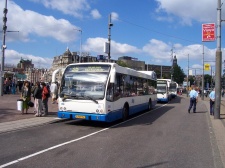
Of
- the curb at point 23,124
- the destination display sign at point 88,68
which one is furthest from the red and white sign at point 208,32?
the curb at point 23,124

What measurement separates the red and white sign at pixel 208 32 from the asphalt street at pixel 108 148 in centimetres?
804

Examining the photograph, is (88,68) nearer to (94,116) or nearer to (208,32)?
(94,116)

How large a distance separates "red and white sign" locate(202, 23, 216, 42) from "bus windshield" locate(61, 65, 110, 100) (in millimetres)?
8464

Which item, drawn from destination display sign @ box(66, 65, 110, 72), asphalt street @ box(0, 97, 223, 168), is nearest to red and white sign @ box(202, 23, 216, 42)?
asphalt street @ box(0, 97, 223, 168)

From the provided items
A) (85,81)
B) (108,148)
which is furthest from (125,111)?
(108,148)

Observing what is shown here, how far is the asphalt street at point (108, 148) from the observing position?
6.88 metres

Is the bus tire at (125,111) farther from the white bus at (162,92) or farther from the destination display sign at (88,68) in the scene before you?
the white bus at (162,92)

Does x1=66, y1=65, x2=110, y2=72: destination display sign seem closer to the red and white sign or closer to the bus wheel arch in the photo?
the bus wheel arch

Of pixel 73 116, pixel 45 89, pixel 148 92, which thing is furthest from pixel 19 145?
pixel 148 92

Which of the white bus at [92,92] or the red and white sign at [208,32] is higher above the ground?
the red and white sign at [208,32]

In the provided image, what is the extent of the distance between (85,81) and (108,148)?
4.91 meters

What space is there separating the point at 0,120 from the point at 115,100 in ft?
16.9

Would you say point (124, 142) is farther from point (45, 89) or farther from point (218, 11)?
point (218, 11)

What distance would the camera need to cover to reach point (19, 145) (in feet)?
27.8
